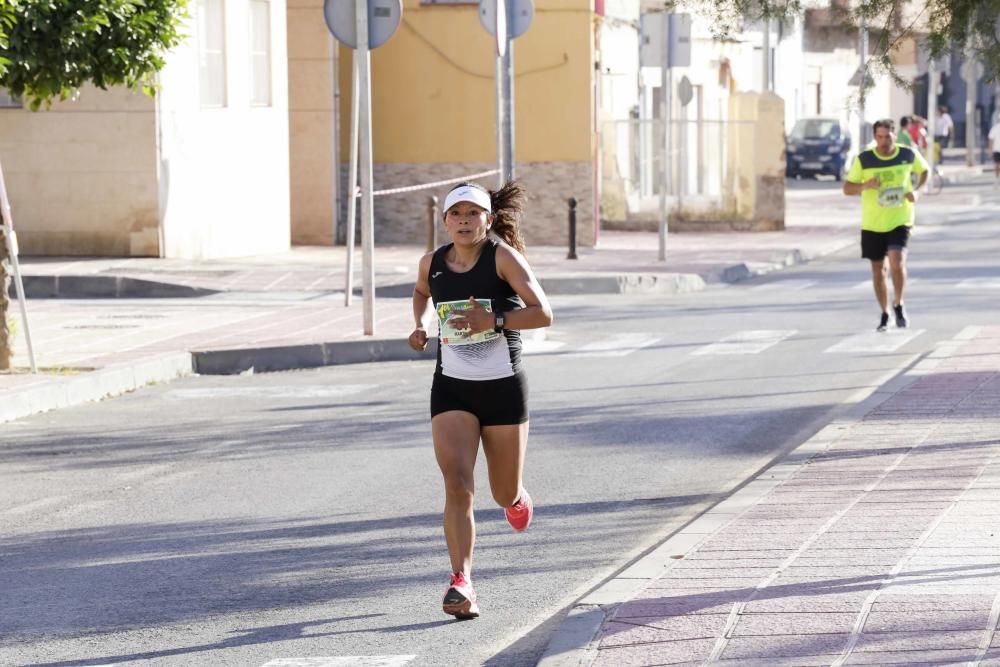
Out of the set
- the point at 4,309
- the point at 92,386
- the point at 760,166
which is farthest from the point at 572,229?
the point at 92,386

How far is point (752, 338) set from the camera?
53.8 ft

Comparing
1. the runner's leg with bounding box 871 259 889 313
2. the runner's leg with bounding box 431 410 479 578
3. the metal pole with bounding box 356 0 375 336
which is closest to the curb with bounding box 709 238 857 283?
the runner's leg with bounding box 871 259 889 313

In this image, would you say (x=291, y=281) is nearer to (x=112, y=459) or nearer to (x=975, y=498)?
(x=112, y=459)

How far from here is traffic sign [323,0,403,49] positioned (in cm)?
1598

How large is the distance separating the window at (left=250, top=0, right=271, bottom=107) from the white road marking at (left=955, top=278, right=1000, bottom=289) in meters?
9.33

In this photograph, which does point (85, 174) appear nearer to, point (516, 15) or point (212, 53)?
point (212, 53)

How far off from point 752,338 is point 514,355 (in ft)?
31.1

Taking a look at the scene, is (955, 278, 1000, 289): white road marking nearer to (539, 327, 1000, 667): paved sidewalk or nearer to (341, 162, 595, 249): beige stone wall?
(341, 162, 595, 249): beige stone wall

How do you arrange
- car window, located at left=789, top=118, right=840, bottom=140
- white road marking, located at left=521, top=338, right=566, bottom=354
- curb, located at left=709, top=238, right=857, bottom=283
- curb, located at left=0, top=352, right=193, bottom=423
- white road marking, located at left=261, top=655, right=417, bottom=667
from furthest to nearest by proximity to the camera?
car window, located at left=789, top=118, right=840, bottom=140, curb, located at left=709, top=238, right=857, bottom=283, white road marking, located at left=521, top=338, right=566, bottom=354, curb, located at left=0, top=352, right=193, bottom=423, white road marking, located at left=261, top=655, right=417, bottom=667

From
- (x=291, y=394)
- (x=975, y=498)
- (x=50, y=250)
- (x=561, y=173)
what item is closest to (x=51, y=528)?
(x=975, y=498)

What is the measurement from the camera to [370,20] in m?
16.1

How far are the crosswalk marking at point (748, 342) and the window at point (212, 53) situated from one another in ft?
31.8

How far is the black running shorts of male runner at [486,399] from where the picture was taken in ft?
23.1

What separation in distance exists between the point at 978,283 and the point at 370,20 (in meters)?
8.55
